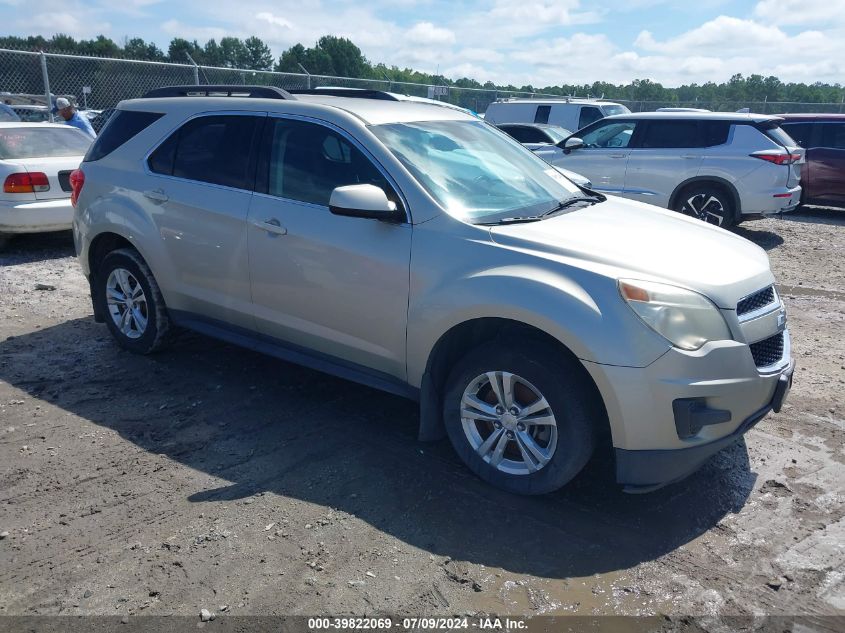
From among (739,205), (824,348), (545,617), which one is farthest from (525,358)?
(739,205)

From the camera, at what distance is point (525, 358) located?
3.45m

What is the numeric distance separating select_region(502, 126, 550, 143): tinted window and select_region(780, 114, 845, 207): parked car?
4.42 meters

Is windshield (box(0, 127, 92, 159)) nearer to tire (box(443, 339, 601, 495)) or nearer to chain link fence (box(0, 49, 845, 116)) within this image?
chain link fence (box(0, 49, 845, 116))

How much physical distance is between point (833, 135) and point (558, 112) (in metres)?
6.36

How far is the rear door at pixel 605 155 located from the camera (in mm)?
10938

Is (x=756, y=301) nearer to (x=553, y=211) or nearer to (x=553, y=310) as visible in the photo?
(x=553, y=310)

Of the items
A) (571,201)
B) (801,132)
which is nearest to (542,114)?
(801,132)

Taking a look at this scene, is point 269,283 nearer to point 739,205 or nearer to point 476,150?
point 476,150

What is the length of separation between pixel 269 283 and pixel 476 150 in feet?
5.09

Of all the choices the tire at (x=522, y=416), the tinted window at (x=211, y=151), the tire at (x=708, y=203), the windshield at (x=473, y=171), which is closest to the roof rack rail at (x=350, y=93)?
the tinted window at (x=211, y=151)

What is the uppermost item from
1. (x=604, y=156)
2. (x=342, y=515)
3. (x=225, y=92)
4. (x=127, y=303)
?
(x=225, y=92)

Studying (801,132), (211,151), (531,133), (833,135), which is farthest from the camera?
(531,133)

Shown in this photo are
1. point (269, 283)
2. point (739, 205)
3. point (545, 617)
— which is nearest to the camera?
point (545, 617)

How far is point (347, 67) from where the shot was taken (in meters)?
53.4
